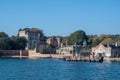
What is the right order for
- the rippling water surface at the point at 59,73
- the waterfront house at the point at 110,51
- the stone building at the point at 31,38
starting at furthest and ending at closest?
the stone building at the point at 31,38
the waterfront house at the point at 110,51
the rippling water surface at the point at 59,73

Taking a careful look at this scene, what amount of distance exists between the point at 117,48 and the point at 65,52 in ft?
86.9

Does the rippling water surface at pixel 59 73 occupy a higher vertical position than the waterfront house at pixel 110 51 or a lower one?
lower

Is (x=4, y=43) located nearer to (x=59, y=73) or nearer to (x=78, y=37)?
(x=78, y=37)

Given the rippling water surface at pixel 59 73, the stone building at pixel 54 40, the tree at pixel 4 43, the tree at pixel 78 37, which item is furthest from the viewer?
the stone building at pixel 54 40

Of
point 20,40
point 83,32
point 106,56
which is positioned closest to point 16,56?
point 20,40

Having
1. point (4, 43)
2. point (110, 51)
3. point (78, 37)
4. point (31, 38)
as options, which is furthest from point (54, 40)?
point (110, 51)

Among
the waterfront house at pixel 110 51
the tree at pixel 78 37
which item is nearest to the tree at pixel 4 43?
the tree at pixel 78 37

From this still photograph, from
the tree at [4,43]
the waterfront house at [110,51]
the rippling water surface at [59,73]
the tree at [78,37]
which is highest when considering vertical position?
the tree at [78,37]

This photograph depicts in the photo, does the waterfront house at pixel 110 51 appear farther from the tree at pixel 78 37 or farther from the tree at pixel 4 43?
the tree at pixel 4 43

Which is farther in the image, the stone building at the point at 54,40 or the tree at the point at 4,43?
the stone building at the point at 54,40

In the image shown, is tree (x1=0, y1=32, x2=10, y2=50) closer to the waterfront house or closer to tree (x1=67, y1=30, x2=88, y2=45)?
tree (x1=67, y1=30, x2=88, y2=45)

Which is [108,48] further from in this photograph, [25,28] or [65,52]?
[25,28]

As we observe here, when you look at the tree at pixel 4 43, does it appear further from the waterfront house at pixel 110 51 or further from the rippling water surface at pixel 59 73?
the rippling water surface at pixel 59 73

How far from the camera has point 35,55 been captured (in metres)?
146
